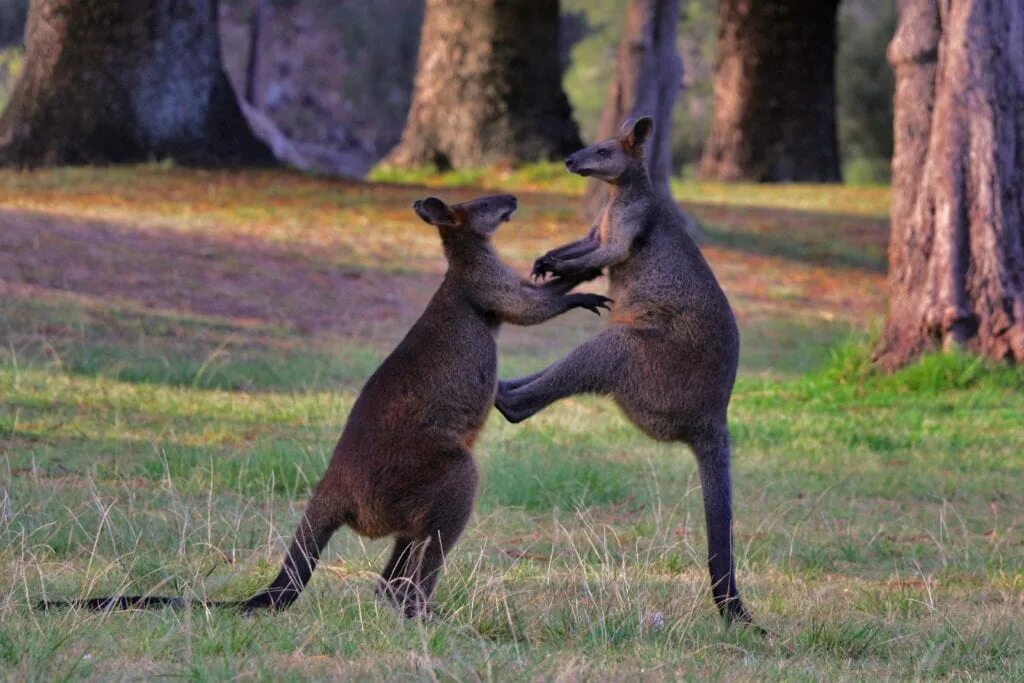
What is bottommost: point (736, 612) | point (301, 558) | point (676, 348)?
point (736, 612)

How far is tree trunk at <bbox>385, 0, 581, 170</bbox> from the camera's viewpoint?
68.6 ft

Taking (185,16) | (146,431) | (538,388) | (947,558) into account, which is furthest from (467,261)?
(185,16)

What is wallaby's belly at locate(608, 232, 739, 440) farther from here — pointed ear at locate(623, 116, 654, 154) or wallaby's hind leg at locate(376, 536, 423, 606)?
wallaby's hind leg at locate(376, 536, 423, 606)

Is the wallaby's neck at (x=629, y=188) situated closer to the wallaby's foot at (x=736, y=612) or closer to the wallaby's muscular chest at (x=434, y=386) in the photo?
the wallaby's muscular chest at (x=434, y=386)

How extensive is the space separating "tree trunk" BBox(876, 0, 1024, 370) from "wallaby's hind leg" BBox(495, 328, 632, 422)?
6.32m

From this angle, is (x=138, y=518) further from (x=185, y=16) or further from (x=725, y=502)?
(x=185, y=16)

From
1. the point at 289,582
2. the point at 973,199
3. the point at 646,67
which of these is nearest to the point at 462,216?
the point at 289,582

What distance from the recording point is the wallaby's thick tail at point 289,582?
16.8 feet

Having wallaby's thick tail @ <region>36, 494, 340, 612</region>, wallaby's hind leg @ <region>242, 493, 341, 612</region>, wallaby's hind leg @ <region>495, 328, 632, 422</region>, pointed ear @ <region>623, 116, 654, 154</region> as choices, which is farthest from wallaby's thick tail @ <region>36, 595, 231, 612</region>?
pointed ear @ <region>623, 116, 654, 154</region>

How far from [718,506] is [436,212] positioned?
5.16 feet

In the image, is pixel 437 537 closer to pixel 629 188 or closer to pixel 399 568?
pixel 399 568

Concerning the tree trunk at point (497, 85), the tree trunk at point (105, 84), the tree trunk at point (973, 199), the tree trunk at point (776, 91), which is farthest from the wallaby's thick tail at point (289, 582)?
the tree trunk at point (776, 91)

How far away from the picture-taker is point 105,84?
1836cm

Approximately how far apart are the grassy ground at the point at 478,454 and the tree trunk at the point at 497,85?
3648 millimetres
